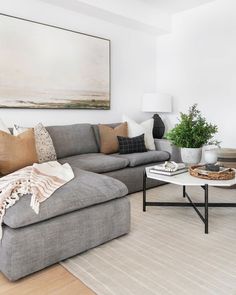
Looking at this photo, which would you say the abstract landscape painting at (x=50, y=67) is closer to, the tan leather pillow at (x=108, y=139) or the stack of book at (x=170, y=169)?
the tan leather pillow at (x=108, y=139)

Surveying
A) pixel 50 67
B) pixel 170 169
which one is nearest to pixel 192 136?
pixel 170 169

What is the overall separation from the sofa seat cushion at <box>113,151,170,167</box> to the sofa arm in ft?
0.24

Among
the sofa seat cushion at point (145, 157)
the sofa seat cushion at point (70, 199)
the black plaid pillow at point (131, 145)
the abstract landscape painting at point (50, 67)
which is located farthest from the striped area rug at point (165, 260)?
the abstract landscape painting at point (50, 67)

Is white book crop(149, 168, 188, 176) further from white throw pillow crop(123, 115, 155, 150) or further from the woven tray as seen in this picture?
white throw pillow crop(123, 115, 155, 150)

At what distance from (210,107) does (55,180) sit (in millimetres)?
2850

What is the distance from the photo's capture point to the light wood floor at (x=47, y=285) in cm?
146

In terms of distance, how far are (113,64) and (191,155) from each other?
2103mm

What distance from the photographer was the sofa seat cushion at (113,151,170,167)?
3.16 metres

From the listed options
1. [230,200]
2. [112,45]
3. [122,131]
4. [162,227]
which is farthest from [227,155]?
[112,45]

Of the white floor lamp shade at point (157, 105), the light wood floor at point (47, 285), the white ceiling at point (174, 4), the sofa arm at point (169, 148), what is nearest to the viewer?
the light wood floor at point (47, 285)

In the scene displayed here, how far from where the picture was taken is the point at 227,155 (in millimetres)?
3387

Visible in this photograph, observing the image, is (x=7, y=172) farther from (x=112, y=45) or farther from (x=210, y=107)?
(x=210, y=107)

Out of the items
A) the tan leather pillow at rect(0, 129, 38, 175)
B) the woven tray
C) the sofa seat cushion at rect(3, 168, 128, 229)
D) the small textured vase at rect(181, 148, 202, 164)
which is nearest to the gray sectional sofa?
the sofa seat cushion at rect(3, 168, 128, 229)

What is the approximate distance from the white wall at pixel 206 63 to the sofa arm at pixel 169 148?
776 mm
